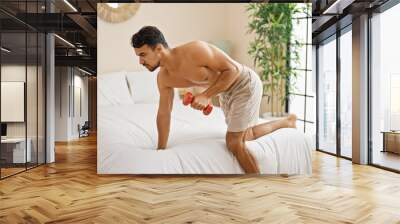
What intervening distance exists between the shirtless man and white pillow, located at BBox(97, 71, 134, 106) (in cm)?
35

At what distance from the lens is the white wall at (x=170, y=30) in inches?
199

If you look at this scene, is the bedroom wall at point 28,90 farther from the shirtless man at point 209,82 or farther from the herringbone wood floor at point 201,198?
the shirtless man at point 209,82

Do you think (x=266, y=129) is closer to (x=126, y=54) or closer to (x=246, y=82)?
(x=246, y=82)

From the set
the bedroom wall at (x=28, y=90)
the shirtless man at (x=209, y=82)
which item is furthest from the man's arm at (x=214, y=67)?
the bedroom wall at (x=28, y=90)

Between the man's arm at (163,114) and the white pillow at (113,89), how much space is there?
38cm

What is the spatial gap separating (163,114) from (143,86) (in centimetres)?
43

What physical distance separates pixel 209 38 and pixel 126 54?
3.43ft

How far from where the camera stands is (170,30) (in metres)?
5.04

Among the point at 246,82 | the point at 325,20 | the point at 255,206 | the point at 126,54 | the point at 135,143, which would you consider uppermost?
the point at 325,20

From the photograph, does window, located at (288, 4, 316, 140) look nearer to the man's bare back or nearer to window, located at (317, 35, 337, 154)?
the man's bare back

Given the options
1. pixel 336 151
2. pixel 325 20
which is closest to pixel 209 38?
pixel 325 20

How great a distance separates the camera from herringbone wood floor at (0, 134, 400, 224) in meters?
3.32

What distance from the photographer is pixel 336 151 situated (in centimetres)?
789

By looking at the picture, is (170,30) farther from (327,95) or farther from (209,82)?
(327,95)
